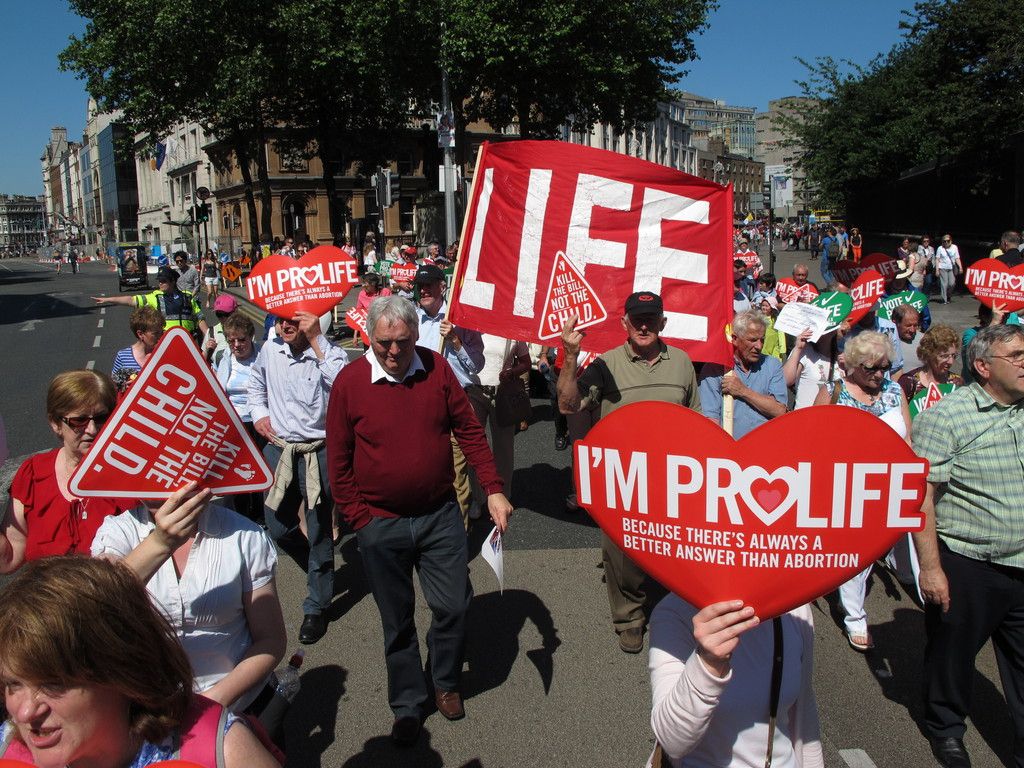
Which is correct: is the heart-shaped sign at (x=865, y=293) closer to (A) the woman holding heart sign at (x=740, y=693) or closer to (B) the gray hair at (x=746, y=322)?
(B) the gray hair at (x=746, y=322)

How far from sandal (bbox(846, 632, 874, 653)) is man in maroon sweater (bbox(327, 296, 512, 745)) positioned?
2164mm

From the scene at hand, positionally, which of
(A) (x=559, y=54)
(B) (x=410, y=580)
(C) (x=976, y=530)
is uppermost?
(A) (x=559, y=54)

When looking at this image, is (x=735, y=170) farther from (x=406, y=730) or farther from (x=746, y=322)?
(x=406, y=730)

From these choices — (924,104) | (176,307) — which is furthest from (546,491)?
(924,104)

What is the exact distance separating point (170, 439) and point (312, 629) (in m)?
2.65

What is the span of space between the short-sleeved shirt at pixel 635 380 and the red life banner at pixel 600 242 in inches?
12.7

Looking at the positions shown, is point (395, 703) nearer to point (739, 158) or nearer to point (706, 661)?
point (706, 661)

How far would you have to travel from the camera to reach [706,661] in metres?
1.84

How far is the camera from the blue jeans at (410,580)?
3627mm

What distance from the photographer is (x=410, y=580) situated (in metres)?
3.77

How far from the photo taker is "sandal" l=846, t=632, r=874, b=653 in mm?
4453

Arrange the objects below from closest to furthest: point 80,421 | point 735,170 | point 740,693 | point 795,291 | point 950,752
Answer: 1. point 740,693
2. point 80,421
3. point 950,752
4. point 795,291
5. point 735,170

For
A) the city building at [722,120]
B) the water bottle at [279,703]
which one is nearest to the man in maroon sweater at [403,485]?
the water bottle at [279,703]

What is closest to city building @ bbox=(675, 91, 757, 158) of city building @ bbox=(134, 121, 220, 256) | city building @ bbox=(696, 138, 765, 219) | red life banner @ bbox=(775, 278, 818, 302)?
city building @ bbox=(696, 138, 765, 219)
